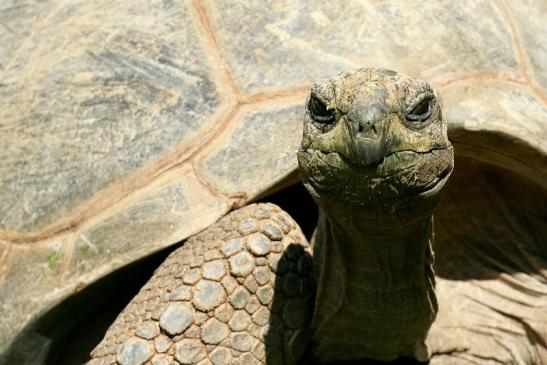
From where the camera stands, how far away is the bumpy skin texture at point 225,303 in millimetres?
3066

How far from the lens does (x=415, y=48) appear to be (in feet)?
Result: 11.1

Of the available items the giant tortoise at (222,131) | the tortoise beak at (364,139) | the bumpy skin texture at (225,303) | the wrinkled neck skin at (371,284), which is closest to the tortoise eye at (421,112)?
the tortoise beak at (364,139)

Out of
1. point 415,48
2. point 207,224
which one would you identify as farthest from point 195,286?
point 415,48

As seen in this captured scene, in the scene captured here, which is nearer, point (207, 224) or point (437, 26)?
point (207, 224)

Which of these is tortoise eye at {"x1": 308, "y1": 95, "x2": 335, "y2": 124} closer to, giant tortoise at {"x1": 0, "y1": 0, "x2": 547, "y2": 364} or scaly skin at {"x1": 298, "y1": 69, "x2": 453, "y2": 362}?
scaly skin at {"x1": 298, "y1": 69, "x2": 453, "y2": 362}

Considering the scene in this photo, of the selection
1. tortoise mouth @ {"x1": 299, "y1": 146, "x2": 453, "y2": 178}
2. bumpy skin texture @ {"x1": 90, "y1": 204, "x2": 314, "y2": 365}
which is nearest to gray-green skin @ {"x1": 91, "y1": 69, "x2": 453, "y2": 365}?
bumpy skin texture @ {"x1": 90, "y1": 204, "x2": 314, "y2": 365}

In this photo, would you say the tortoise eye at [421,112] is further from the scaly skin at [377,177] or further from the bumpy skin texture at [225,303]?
the bumpy skin texture at [225,303]

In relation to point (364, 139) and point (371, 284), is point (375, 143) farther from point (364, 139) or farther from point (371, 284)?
point (371, 284)

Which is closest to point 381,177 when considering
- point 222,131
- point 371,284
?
point 371,284

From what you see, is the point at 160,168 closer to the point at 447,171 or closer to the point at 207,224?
the point at 207,224

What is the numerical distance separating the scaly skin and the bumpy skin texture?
23cm

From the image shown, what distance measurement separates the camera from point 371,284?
9.63 feet

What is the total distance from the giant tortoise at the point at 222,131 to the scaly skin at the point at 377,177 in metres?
0.44

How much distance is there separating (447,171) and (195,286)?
96 cm
